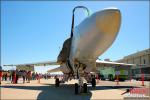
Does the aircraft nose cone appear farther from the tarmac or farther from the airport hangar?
the airport hangar

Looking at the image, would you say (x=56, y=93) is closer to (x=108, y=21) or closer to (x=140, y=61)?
(x=108, y=21)

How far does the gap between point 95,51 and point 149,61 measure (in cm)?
6314

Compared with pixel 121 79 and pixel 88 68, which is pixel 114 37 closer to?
pixel 88 68

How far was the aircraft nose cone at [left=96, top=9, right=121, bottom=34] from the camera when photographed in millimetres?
12359

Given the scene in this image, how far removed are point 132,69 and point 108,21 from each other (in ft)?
221

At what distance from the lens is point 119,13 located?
12.5 metres

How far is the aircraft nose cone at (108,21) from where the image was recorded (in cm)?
1236

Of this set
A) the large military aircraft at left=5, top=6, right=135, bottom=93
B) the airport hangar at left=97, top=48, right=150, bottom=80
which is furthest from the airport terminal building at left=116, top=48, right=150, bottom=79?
the large military aircraft at left=5, top=6, right=135, bottom=93

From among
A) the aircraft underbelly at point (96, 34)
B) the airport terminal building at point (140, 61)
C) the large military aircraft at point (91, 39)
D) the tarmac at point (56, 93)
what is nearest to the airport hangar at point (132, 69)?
the airport terminal building at point (140, 61)

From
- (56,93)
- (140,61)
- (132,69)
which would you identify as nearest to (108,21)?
(56,93)

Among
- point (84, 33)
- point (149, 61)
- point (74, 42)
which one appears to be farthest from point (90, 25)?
point (149, 61)

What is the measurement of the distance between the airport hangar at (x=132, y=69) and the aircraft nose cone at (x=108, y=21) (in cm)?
1749

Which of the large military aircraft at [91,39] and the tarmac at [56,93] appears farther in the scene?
the tarmac at [56,93]

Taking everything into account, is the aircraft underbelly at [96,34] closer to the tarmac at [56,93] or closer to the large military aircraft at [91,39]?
the large military aircraft at [91,39]
